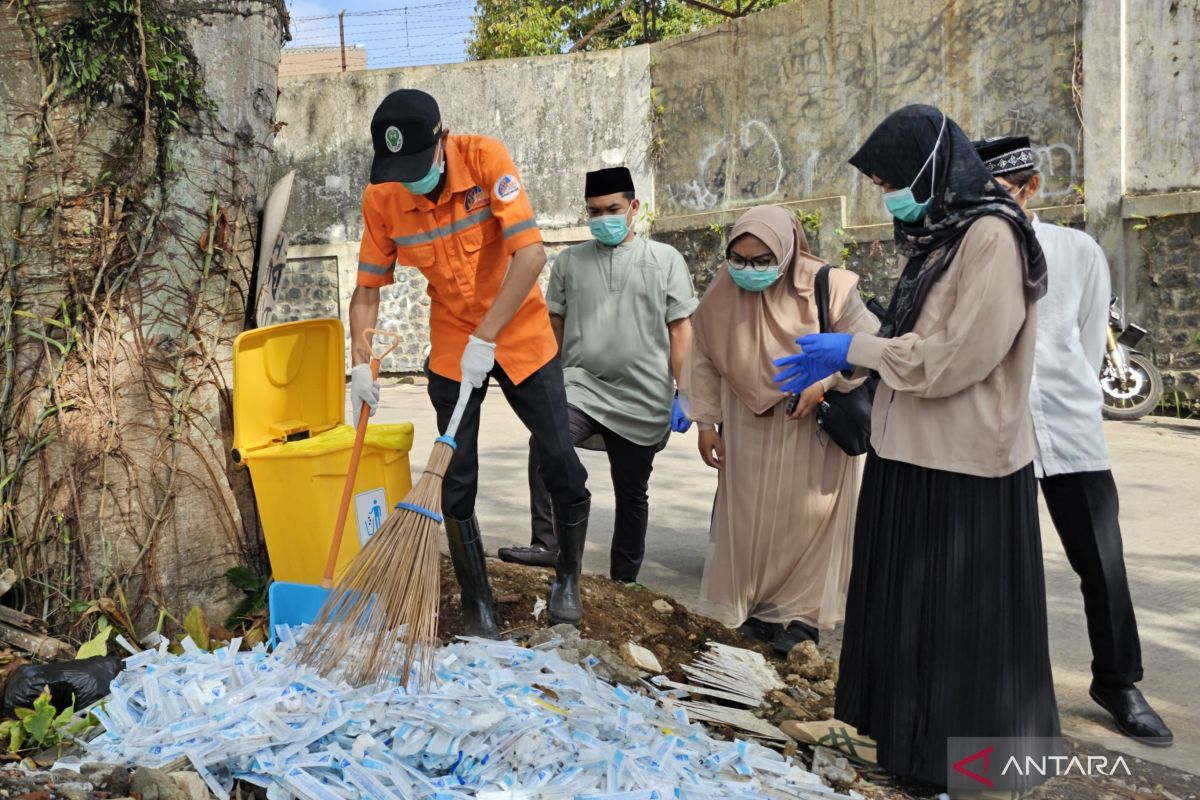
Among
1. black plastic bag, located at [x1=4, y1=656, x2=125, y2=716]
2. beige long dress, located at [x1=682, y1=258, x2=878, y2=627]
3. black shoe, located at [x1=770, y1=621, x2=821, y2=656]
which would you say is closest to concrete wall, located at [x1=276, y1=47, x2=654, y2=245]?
beige long dress, located at [x1=682, y1=258, x2=878, y2=627]

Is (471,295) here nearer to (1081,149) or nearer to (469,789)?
(469,789)

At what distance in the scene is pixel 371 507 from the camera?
3969 millimetres

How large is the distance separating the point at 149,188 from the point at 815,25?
10567 mm

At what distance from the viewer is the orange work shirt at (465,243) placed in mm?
3711

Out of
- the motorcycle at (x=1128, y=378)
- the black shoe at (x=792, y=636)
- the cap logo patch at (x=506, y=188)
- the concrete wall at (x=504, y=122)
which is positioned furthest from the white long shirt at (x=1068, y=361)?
the concrete wall at (x=504, y=122)

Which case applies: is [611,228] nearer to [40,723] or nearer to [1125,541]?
[40,723]

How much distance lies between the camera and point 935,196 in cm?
312

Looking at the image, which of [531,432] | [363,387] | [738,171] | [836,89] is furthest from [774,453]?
[738,171]

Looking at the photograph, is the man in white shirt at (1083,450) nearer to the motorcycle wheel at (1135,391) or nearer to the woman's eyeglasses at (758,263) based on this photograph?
the woman's eyeglasses at (758,263)

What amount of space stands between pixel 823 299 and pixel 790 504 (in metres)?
0.82

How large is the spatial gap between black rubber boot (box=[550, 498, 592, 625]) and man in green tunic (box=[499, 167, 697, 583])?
2.82 ft

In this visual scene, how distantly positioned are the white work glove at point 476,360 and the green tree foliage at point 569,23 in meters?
19.0

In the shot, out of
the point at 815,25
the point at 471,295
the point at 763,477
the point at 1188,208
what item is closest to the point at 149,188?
the point at 471,295

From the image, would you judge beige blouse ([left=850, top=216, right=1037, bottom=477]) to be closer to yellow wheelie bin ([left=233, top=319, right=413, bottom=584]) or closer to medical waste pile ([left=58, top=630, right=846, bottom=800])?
medical waste pile ([left=58, top=630, right=846, bottom=800])
